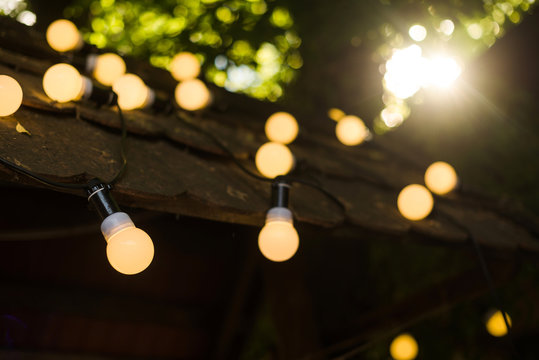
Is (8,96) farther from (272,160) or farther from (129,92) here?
(272,160)

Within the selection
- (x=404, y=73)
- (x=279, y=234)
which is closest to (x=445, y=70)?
(x=404, y=73)

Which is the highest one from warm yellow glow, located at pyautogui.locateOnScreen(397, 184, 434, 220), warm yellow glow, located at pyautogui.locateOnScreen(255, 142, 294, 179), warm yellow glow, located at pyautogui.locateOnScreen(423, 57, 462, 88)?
warm yellow glow, located at pyautogui.locateOnScreen(423, 57, 462, 88)

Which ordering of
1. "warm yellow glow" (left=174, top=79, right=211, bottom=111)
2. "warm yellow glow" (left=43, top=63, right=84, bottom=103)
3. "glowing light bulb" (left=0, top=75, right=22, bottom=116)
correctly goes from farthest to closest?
"warm yellow glow" (left=174, top=79, right=211, bottom=111)
"warm yellow glow" (left=43, top=63, right=84, bottom=103)
"glowing light bulb" (left=0, top=75, right=22, bottom=116)

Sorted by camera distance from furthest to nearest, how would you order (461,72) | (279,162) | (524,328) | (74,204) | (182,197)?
(461,72) < (524,328) < (74,204) < (279,162) < (182,197)

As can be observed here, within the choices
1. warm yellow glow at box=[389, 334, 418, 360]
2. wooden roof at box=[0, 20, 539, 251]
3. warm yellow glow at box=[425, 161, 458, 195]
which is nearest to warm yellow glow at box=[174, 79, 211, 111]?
wooden roof at box=[0, 20, 539, 251]

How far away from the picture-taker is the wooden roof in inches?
54.0

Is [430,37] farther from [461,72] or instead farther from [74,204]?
[74,204]

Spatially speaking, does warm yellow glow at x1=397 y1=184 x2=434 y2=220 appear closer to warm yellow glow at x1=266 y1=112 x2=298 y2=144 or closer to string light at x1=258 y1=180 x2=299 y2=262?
warm yellow glow at x1=266 y1=112 x2=298 y2=144

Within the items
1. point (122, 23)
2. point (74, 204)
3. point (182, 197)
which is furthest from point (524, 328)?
point (122, 23)

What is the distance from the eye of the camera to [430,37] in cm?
406

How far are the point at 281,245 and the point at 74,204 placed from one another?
61.7 inches

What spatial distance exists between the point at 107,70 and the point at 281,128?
0.96 meters

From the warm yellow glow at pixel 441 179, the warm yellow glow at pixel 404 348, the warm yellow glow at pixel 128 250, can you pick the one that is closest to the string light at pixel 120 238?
the warm yellow glow at pixel 128 250

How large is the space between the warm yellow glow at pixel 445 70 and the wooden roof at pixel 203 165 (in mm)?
1492
